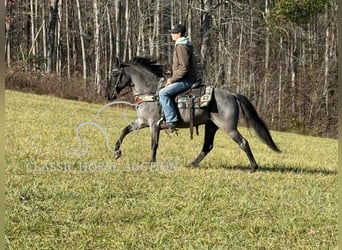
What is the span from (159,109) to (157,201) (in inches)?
102

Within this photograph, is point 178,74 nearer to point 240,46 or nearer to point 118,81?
point 118,81

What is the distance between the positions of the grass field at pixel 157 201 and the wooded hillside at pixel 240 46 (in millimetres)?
10921

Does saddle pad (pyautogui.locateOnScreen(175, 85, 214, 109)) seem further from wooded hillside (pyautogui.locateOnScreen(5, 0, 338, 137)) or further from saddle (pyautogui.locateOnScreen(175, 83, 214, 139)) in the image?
wooded hillside (pyautogui.locateOnScreen(5, 0, 338, 137))

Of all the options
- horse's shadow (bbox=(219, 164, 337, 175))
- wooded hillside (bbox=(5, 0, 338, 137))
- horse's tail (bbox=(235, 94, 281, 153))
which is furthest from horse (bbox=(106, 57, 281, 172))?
wooded hillside (bbox=(5, 0, 338, 137))

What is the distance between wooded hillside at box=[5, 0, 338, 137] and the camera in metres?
22.9

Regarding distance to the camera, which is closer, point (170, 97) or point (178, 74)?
point (178, 74)

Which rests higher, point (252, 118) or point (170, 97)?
point (170, 97)

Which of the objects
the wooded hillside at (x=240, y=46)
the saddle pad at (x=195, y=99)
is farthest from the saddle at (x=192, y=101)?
the wooded hillside at (x=240, y=46)

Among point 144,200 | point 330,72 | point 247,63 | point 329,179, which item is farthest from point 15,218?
point 247,63

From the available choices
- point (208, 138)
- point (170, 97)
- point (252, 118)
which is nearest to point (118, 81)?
point (170, 97)

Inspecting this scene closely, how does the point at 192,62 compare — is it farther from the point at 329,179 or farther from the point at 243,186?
the point at 329,179

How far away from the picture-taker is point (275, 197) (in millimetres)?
5422

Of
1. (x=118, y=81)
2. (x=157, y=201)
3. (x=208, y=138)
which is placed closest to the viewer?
(x=157, y=201)

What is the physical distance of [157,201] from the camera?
16.1ft
